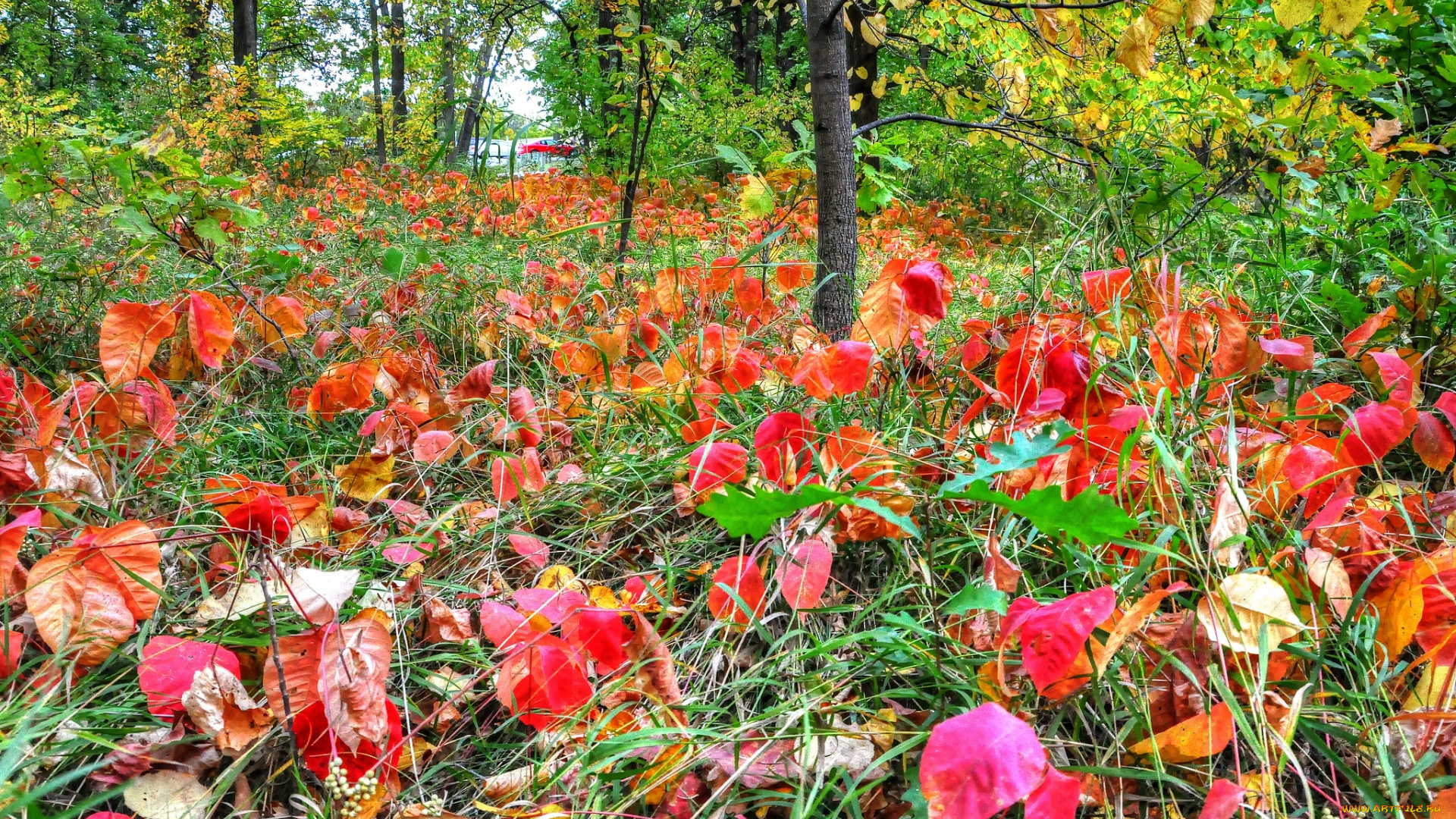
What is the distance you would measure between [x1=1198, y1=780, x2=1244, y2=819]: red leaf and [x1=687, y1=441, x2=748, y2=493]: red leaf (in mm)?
667

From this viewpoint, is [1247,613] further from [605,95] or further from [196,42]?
[196,42]

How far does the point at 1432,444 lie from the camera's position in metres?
1.15

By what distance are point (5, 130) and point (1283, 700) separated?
1078cm

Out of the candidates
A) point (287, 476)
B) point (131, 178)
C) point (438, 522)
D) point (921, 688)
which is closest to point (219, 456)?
point (287, 476)

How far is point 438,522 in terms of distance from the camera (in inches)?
48.6

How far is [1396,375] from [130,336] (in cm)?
199

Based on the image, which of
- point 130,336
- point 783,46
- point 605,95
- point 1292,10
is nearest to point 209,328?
point 130,336

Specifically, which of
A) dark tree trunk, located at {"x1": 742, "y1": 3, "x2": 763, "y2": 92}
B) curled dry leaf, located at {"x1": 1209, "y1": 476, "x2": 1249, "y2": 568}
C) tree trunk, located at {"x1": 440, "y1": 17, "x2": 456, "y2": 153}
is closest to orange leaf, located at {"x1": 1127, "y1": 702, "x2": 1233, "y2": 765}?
curled dry leaf, located at {"x1": 1209, "y1": 476, "x2": 1249, "y2": 568}

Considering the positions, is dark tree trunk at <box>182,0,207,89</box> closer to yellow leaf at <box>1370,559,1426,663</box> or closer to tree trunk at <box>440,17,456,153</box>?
tree trunk at <box>440,17,456,153</box>

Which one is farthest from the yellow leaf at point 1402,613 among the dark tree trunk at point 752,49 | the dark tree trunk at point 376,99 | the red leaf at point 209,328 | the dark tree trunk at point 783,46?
the dark tree trunk at point 752,49

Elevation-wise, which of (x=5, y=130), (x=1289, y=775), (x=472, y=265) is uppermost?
(x=5, y=130)

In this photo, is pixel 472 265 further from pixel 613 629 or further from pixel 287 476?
pixel 613 629

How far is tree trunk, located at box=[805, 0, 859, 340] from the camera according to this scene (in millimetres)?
1927

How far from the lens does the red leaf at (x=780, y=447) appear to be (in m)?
1.15
